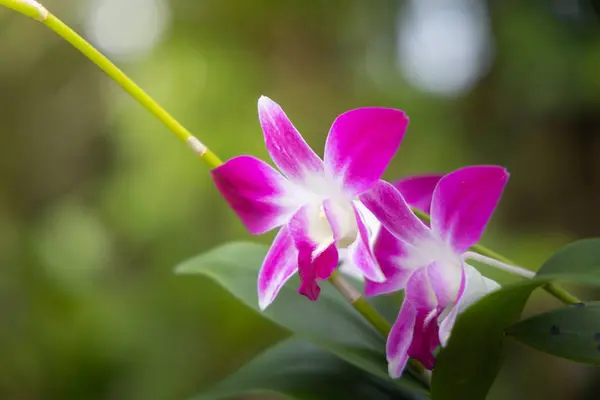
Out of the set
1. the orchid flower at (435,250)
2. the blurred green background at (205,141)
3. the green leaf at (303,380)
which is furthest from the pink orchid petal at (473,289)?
the blurred green background at (205,141)

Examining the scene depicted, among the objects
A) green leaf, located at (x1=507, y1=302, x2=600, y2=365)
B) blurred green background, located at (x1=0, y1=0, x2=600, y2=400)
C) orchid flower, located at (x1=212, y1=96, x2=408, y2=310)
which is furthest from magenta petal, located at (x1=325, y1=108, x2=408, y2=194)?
blurred green background, located at (x1=0, y1=0, x2=600, y2=400)

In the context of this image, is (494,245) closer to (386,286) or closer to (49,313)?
(49,313)

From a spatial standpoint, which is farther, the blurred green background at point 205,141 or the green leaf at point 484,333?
the blurred green background at point 205,141

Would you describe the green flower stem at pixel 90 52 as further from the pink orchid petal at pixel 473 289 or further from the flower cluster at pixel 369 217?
the pink orchid petal at pixel 473 289

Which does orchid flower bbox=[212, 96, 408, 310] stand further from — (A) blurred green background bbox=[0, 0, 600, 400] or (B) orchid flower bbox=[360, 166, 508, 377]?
(A) blurred green background bbox=[0, 0, 600, 400]

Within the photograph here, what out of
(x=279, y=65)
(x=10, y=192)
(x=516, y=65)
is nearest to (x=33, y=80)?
(x=10, y=192)

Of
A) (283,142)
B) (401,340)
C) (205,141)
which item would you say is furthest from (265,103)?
(205,141)
